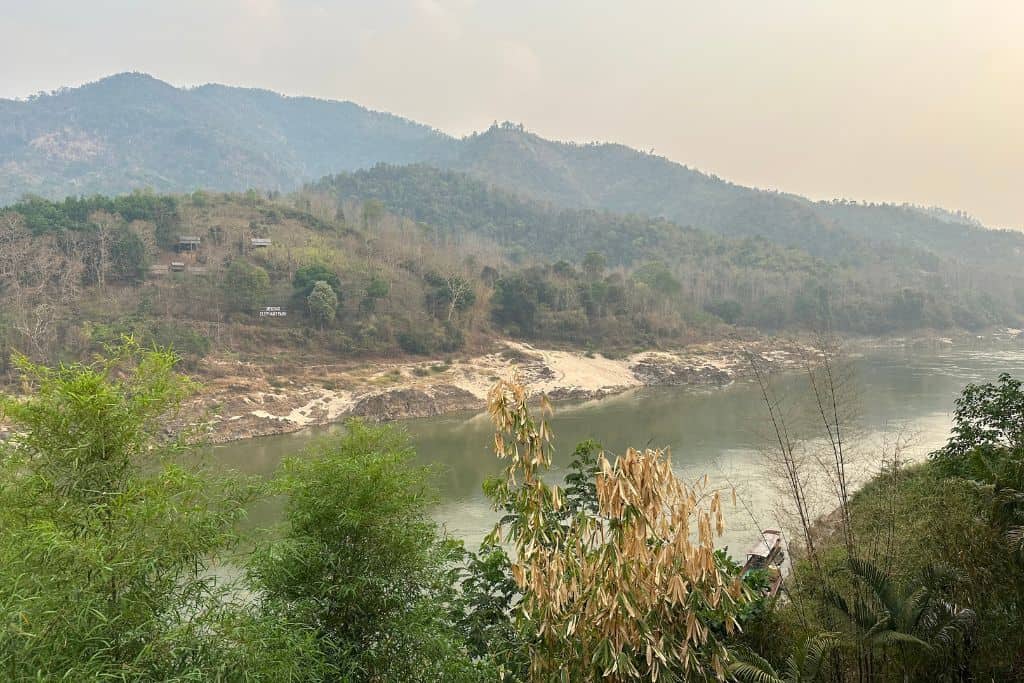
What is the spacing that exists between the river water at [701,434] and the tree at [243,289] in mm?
11248

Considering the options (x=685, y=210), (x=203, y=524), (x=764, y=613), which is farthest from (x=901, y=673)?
(x=685, y=210)

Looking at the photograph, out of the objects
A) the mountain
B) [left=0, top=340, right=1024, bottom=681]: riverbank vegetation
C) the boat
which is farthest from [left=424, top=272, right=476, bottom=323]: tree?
the mountain

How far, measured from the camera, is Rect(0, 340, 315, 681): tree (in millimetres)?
3127

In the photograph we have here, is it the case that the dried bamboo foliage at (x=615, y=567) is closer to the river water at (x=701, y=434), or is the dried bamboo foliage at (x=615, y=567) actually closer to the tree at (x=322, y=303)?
the river water at (x=701, y=434)

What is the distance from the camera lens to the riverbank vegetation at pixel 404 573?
10.0ft

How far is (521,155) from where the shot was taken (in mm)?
137250

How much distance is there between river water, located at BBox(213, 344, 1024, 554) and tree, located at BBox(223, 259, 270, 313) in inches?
443

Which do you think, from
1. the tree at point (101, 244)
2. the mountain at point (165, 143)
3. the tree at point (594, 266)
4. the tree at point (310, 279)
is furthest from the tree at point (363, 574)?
the mountain at point (165, 143)

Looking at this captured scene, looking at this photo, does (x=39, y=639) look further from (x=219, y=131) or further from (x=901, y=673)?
(x=219, y=131)

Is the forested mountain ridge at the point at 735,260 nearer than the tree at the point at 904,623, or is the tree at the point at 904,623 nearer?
the tree at the point at 904,623

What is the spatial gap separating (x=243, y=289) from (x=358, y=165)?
146 meters

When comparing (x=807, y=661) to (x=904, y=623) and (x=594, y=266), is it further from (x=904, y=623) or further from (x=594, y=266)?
(x=594, y=266)

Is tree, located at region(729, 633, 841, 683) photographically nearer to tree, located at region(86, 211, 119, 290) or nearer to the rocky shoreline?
the rocky shoreline

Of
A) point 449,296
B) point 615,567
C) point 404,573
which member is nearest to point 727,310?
point 449,296
